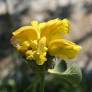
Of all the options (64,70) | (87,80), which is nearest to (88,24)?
(87,80)

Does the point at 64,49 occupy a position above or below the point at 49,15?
below

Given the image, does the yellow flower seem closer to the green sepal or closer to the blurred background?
the green sepal

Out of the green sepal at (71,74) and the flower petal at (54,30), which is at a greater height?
the flower petal at (54,30)

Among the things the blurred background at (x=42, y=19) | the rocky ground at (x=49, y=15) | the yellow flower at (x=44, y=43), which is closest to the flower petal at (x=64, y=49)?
the yellow flower at (x=44, y=43)

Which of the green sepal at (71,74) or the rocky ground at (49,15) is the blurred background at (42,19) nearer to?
the rocky ground at (49,15)

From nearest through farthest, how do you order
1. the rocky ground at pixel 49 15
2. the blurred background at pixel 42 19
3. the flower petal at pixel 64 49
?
1. the flower petal at pixel 64 49
2. the blurred background at pixel 42 19
3. the rocky ground at pixel 49 15

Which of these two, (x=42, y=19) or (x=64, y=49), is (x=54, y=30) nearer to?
(x=64, y=49)

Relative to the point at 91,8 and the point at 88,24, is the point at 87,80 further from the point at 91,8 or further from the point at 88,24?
the point at 91,8

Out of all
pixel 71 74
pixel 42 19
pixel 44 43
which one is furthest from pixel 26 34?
pixel 42 19
